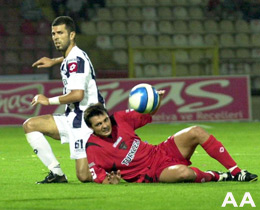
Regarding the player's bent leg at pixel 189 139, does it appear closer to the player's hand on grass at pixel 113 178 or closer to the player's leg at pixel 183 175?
the player's leg at pixel 183 175

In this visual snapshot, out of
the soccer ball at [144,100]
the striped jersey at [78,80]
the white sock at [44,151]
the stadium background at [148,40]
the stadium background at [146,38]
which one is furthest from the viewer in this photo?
the stadium background at [146,38]

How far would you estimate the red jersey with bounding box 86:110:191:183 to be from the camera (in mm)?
7637

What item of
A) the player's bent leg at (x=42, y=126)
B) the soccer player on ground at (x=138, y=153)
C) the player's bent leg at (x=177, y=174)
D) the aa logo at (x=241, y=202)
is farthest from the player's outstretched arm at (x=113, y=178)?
the aa logo at (x=241, y=202)

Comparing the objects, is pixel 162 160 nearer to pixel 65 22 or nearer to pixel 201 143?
pixel 201 143

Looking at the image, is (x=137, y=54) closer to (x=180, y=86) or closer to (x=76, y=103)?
(x=180, y=86)

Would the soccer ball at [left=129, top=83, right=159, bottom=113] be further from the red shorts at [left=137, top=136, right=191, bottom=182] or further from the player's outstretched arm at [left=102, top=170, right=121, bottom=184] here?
the player's outstretched arm at [left=102, top=170, right=121, bottom=184]

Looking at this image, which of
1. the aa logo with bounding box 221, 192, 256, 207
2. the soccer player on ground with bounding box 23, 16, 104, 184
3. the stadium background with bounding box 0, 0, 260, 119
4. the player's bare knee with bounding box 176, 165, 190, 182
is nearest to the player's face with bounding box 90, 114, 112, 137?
the soccer player on ground with bounding box 23, 16, 104, 184

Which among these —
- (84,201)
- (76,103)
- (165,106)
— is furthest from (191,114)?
(84,201)

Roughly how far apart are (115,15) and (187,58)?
9.74 feet

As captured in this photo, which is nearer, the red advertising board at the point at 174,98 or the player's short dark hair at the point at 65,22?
the player's short dark hair at the point at 65,22

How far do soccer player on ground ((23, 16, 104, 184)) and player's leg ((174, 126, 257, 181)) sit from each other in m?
1.06

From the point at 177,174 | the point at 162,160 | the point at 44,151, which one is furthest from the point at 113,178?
the point at 44,151

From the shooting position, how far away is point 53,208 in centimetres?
630

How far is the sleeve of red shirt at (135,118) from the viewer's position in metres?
7.68
